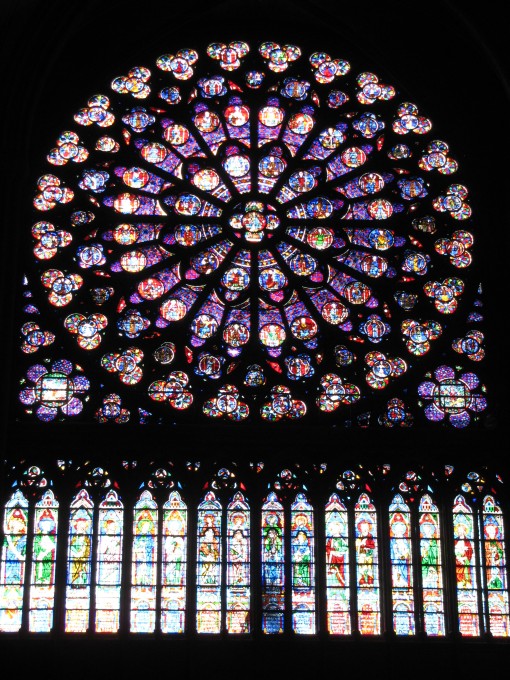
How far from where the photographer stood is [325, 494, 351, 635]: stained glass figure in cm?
1480

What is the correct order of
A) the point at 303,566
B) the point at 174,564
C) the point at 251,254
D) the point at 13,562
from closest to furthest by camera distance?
the point at 13,562
the point at 174,564
the point at 303,566
the point at 251,254

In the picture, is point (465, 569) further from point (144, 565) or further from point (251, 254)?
point (251, 254)

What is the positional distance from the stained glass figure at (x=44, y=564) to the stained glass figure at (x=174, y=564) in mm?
1283

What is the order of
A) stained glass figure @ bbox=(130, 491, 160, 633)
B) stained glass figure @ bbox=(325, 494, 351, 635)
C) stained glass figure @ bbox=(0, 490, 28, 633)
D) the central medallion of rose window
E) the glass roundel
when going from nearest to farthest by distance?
stained glass figure @ bbox=(0, 490, 28, 633) → stained glass figure @ bbox=(130, 491, 160, 633) → stained glass figure @ bbox=(325, 494, 351, 635) → the glass roundel → the central medallion of rose window

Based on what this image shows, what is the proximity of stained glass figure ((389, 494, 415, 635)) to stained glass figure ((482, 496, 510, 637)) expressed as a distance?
3.00 feet

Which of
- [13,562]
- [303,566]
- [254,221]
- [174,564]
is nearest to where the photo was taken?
[13,562]

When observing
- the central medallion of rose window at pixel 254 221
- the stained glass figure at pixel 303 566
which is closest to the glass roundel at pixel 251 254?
the central medallion of rose window at pixel 254 221

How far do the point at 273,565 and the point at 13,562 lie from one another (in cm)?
304

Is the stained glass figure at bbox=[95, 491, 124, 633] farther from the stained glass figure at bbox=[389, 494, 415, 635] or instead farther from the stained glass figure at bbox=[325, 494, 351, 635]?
the stained glass figure at bbox=[389, 494, 415, 635]

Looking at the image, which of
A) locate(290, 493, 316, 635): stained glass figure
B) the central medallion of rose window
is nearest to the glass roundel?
the central medallion of rose window

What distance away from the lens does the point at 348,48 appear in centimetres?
1775

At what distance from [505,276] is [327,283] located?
2.30 metres

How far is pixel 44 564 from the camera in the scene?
581 inches

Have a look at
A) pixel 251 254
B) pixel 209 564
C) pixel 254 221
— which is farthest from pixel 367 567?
pixel 254 221
